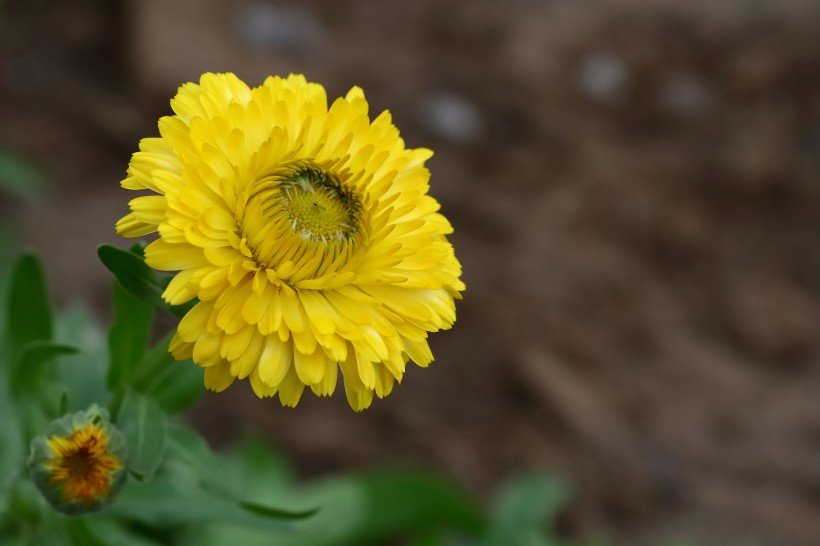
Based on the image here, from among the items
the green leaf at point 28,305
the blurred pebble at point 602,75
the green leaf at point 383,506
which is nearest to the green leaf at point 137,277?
the green leaf at point 28,305

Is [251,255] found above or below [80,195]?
below

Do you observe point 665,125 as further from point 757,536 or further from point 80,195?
point 80,195

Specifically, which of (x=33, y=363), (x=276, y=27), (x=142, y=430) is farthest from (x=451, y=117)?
(x=142, y=430)

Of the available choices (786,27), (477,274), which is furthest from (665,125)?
(477,274)

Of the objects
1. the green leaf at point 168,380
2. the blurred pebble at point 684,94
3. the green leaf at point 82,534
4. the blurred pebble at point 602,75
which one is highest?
the blurred pebble at point 684,94

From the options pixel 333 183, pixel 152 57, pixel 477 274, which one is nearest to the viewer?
pixel 333 183

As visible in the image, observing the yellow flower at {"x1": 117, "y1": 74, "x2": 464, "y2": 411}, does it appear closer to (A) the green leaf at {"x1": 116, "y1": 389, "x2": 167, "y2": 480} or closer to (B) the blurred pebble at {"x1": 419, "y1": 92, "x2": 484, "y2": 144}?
(A) the green leaf at {"x1": 116, "y1": 389, "x2": 167, "y2": 480}

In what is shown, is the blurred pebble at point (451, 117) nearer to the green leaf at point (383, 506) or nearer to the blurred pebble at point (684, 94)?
the blurred pebble at point (684, 94)
